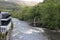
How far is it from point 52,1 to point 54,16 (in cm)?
333

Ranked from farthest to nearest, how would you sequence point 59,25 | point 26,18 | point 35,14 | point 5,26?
1. point 26,18
2. point 35,14
3. point 59,25
4. point 5,26

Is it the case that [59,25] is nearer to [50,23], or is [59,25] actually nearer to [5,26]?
[50,23]

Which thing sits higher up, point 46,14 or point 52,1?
point 52,1

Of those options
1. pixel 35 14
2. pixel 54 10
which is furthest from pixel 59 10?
pixel 35 14

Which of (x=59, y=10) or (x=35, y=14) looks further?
(x=35, y=14)

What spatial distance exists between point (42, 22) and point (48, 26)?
7.11 ft

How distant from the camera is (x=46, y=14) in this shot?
31578 mm

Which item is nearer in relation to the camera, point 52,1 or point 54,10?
point 54,10

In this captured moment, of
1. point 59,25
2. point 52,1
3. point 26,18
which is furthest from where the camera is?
point 26,18

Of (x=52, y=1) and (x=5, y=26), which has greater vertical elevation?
(x=52, y=1)

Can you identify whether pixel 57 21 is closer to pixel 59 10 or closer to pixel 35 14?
pixel 59 10

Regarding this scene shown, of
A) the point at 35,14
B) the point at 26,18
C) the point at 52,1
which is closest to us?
the point at 52,1

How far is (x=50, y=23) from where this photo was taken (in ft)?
101

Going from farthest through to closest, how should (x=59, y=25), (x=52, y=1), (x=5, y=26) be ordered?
(x=52, y=1)
(x=59, y=25)
(x=5, y=26)
